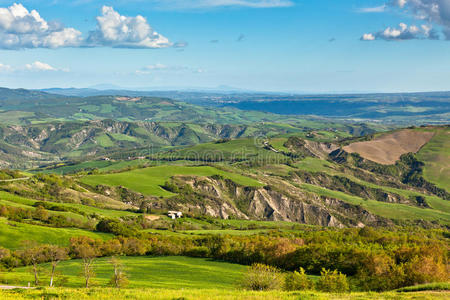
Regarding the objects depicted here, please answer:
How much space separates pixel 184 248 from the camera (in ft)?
351

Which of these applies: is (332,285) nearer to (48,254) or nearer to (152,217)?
(48,254)

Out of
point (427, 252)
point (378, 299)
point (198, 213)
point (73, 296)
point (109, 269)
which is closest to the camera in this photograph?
point (73, 296)

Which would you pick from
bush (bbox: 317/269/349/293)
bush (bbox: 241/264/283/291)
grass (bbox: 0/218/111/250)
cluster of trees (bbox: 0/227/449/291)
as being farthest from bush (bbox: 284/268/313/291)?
grass (bbox: 0/218/111/250)

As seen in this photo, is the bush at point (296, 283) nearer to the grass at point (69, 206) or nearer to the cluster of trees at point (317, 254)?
the cluster of trees at point (317, 254)

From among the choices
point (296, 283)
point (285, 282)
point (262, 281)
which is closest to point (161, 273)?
point (285, 282)

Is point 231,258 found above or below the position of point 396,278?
below

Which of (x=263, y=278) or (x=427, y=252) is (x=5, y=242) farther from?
(x=427, y=252)

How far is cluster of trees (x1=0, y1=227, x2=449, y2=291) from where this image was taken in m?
51.0

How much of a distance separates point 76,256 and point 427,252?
7300 centimetres

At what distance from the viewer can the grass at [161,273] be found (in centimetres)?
6241

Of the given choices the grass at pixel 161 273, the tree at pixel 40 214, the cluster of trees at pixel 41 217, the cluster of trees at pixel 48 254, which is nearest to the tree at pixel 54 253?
the cluster of trees at pixel 48 254

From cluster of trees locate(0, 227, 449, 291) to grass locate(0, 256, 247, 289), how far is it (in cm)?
366

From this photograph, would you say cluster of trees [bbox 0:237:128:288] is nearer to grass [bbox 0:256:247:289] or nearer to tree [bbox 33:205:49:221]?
grass [bbox 0:256:247:289]

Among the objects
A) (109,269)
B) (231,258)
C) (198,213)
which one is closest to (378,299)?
(109,269)
